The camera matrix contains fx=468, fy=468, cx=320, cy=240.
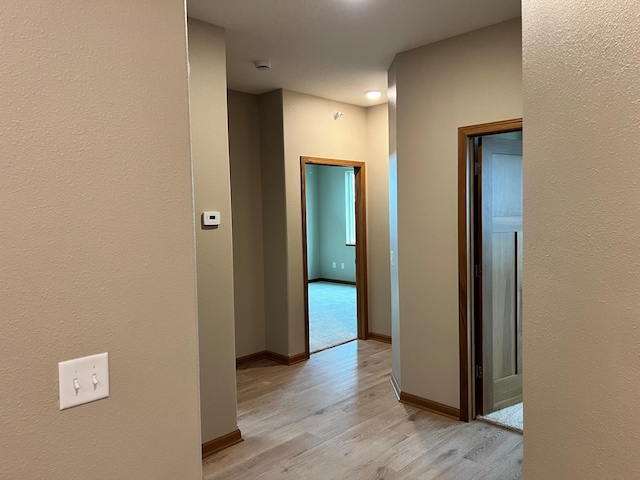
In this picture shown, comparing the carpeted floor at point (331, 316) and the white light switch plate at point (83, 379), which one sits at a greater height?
the white light switch plate at point (83, 379)

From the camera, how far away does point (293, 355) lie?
4625 mm

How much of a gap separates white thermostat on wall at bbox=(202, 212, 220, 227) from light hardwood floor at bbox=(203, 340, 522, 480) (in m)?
1.44

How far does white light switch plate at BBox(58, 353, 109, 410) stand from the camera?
101 cm

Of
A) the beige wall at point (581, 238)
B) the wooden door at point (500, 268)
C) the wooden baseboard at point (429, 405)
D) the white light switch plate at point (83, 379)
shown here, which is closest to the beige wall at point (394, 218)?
the wooden baseboard at point (429, 405)


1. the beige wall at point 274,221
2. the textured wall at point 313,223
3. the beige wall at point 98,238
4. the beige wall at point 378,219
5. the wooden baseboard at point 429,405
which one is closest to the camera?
the beige wall at point 98,238

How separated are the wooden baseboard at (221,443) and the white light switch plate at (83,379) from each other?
6.75ft

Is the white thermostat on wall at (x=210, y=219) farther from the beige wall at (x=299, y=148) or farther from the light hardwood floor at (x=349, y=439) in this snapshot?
the beige wall at (x=299, y=148)

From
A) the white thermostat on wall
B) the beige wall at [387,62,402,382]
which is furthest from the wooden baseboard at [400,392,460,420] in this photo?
the white thermostat on wall

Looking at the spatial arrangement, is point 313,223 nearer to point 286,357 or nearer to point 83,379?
point 286,357

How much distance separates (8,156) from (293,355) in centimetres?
393

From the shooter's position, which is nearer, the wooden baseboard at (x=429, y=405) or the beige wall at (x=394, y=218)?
the wooden baseboard at (x=429, y=405)

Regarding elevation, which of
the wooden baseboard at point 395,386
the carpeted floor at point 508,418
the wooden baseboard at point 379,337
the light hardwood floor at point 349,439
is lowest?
the light hardwood floor at point 349,439

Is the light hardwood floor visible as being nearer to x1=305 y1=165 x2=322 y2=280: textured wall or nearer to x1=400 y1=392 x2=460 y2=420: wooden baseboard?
x1=400 y1=392 x2=460 y2=420: wooden baseboard

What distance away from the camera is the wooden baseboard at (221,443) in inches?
115
